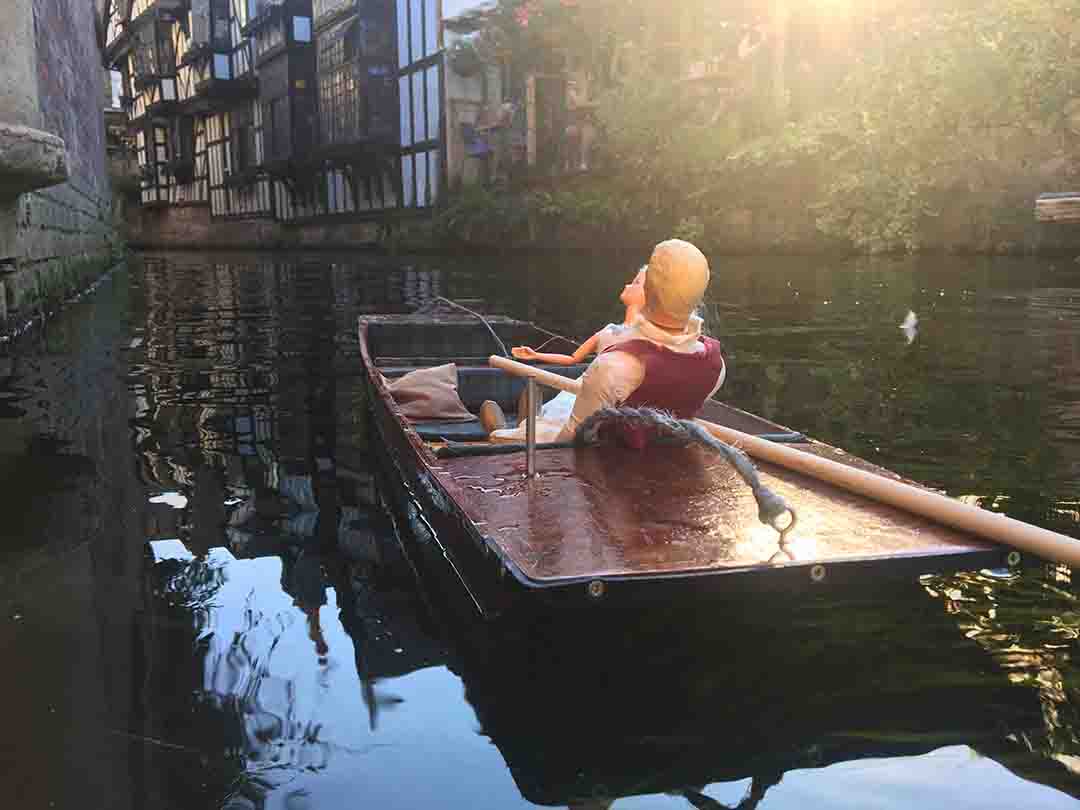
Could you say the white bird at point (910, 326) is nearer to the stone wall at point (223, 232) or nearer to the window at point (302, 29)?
the stone wall at point (223, 232)

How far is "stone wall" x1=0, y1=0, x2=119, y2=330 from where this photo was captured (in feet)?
21.4

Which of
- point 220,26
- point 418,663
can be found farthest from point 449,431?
point 220,26

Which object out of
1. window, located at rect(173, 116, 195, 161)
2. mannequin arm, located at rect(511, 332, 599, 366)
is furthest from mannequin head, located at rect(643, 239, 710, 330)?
window, located at rect(173, 116, 195, 161)

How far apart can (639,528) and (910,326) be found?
310 inches

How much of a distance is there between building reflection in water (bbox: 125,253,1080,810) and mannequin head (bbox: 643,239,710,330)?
1.00m

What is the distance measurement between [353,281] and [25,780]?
1548 cm

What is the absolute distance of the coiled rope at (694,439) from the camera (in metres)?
2.43

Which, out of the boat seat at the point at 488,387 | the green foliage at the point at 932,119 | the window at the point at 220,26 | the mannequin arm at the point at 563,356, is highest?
the window at the point at 220,26

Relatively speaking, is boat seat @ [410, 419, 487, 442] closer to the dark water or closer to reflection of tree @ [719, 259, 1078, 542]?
the dark water

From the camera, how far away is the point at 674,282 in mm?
3238

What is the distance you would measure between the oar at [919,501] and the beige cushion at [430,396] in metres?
1.55

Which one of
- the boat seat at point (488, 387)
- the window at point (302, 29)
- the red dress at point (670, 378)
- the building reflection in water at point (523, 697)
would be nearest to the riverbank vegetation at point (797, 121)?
the window at point (302, 29)

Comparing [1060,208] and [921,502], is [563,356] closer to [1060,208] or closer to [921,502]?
[921,502]

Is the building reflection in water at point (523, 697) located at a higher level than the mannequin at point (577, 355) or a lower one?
lower
